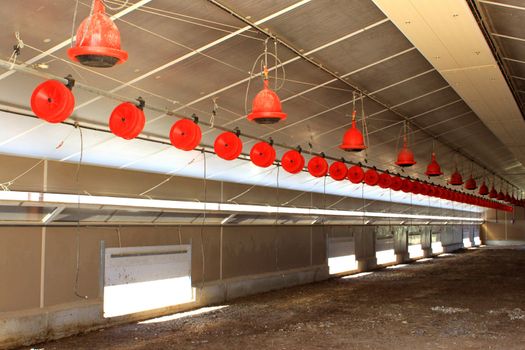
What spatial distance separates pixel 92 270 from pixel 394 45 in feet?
25.9

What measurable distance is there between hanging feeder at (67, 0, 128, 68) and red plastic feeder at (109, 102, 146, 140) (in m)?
2.27

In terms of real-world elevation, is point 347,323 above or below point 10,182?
below

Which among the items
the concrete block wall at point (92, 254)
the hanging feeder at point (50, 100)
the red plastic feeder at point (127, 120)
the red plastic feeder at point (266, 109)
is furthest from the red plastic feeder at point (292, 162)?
the hanging feeder at point (50, 100)

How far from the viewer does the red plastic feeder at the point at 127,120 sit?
702 centimetres

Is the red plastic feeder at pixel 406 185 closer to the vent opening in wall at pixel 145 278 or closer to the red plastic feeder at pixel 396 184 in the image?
the red plastic feeder at pixel 396 184

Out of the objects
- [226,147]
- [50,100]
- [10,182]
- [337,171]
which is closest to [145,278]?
[10,182]

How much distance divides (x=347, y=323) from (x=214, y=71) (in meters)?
6.65

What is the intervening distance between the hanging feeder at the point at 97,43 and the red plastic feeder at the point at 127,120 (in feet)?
7.44

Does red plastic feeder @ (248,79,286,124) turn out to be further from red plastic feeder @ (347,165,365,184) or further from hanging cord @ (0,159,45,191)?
red plastic feeder @ (347,165,365,184)

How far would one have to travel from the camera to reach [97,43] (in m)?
4.58

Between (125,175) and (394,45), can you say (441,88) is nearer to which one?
(394,45)

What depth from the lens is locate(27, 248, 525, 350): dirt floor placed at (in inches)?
419

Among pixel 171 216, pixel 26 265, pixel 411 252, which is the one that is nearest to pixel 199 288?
pixel 171 216

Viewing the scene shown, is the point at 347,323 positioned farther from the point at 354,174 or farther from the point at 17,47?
the point at 17,47
